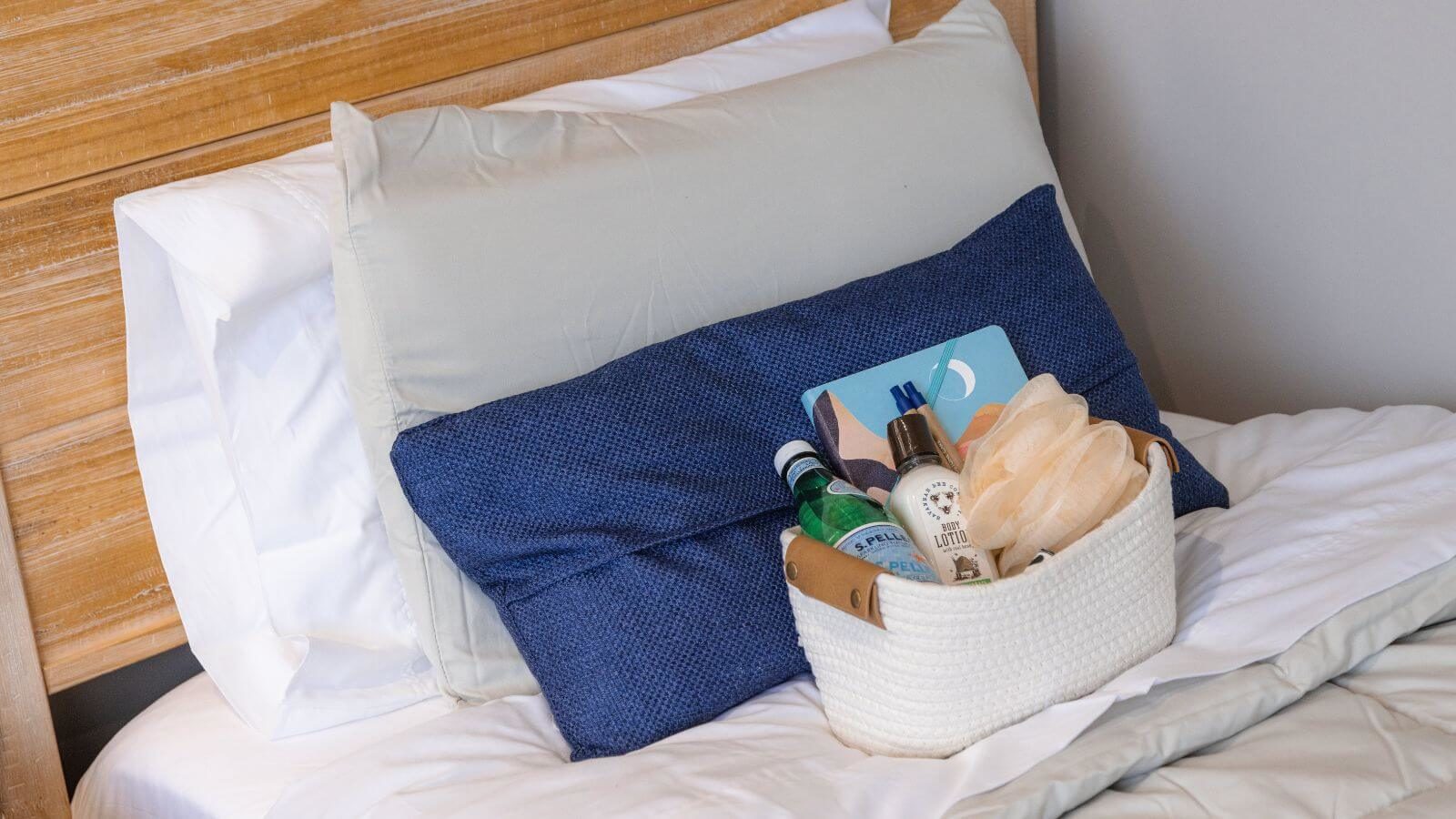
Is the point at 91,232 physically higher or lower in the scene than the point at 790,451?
higher

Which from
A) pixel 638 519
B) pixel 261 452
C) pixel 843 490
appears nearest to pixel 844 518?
pixel 843 490

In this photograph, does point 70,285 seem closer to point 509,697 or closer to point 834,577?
point 509,697

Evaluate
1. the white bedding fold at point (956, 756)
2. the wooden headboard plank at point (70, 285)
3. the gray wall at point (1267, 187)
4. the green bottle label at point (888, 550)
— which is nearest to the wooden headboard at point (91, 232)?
the wooden headboard plank at point (70, 285)

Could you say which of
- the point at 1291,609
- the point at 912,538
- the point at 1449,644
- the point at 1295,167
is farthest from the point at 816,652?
the point at 1295,167

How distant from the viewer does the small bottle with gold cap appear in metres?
0.85

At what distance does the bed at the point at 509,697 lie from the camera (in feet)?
2.55

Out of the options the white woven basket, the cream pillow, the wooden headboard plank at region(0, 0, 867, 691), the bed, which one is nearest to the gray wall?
the bed

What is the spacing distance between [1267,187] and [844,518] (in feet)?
2.91

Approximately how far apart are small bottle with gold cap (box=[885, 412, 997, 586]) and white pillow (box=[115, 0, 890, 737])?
0.47 meters

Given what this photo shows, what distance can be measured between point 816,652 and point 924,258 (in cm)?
41

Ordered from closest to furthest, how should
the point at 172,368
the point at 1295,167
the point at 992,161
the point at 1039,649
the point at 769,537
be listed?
the point at 1039,649 → the point at 769,537 → the point at 172,368 → the point at 992,161 → the point at 1295,167

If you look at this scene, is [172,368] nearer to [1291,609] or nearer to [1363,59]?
[1291,609]

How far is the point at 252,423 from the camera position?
103 cm

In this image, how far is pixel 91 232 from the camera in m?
1.07
